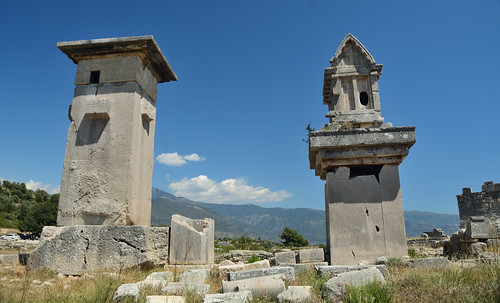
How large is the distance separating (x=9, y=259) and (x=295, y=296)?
5.46 metres

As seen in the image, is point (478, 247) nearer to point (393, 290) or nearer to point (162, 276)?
point (393, 290)

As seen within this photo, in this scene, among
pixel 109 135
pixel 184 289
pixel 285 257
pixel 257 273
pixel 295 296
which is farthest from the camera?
pixel 285 257

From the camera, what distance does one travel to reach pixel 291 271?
404 centimetres

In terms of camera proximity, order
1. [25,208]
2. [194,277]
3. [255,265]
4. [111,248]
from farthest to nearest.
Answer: [25,208]
[111,248]
[255,265]
[194,277]

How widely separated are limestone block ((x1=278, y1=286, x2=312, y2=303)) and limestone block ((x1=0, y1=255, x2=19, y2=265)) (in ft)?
17.1

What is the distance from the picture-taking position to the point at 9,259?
572cm

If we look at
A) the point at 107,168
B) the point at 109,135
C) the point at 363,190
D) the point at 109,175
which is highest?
the point at 109,135

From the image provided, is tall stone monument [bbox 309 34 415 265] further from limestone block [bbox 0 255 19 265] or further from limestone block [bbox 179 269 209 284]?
limestone block [bbox 0 255 19 265]

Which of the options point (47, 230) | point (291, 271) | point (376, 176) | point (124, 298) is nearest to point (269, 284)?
point (291, 271)

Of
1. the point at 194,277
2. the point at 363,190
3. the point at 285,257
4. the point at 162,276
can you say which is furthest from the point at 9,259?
the point at 363,190

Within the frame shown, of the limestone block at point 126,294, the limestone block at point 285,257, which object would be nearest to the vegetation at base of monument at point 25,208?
the limestone block at point 285,257

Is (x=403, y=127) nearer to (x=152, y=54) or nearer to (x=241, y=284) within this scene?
(x=241, y=284)

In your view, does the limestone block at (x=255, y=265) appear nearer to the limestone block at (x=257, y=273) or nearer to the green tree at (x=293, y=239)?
the limestone block at (x=257, y=273)

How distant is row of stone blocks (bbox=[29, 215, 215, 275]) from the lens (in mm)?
4941
